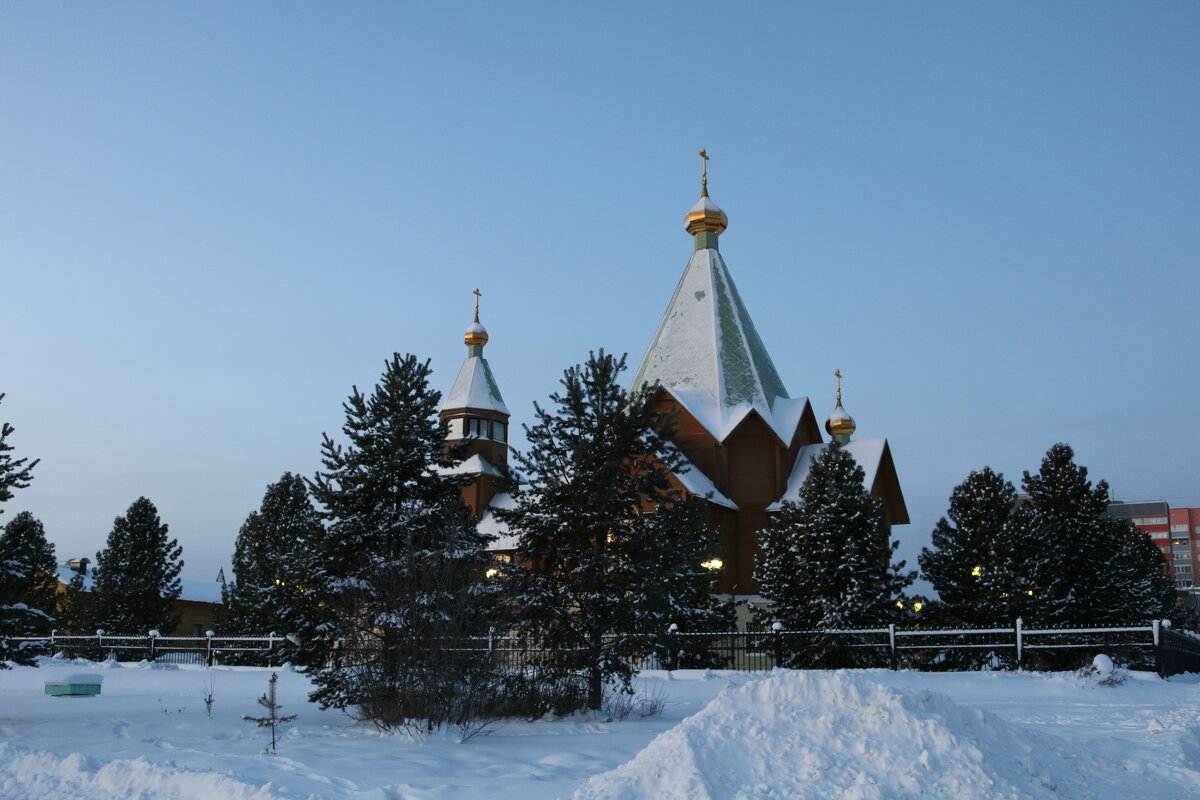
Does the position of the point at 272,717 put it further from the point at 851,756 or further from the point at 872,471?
the point at 872,471

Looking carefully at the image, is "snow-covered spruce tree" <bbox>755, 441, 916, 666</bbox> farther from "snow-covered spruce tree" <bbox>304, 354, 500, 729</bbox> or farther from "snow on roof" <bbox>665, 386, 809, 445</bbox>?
"snow-covered spruce tree" <bbox>304, 354, 500, 729</bbox>

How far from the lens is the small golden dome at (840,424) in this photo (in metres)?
37.3

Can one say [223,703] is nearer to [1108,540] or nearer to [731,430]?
[731,430]

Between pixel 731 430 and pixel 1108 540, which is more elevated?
pixel 731 430

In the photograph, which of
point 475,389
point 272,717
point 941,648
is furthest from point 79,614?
point 272,717

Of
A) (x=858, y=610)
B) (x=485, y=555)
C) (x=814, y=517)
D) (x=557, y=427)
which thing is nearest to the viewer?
(x=485, y=555)

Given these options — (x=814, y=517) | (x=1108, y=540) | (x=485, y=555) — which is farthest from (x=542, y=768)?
(x=1108, y=540)

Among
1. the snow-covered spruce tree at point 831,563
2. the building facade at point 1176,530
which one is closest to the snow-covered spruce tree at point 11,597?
the snow-covered spruce tree at point 831,563

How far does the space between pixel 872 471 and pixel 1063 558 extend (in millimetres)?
9839

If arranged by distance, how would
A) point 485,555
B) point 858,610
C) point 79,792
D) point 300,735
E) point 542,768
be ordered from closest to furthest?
Answer: point 79,792 → point 542,768 → point 300,735 → point 485,555 → point 858,610

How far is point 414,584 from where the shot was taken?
1215 centimetres

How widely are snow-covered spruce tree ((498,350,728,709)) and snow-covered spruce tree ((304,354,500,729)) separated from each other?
93 cm

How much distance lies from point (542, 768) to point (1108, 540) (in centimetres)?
2328

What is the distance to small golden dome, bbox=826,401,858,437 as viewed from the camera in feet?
122
